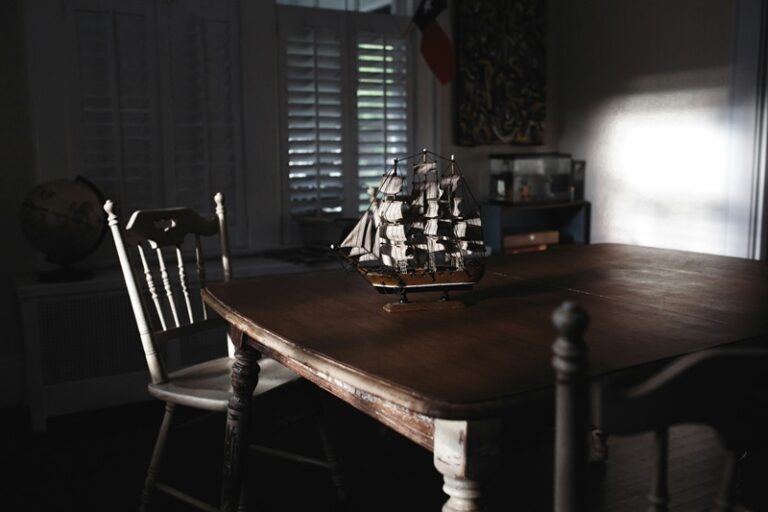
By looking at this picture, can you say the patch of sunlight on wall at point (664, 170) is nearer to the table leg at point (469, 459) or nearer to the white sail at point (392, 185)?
the white sail at point (392, 185)

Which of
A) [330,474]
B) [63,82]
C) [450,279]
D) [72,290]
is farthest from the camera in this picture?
[63,82]

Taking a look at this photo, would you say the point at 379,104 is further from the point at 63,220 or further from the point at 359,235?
the point at 359,235

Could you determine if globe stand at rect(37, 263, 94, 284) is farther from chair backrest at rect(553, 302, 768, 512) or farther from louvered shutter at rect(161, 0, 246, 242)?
chair backrest at rect(553, 302, 768, 512)

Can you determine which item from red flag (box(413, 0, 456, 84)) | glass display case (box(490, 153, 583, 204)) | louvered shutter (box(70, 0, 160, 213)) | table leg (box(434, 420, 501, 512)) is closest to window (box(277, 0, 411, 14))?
→ red flag (box(413, 0, 456, 84))

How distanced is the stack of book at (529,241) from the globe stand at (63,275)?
7.57 ft

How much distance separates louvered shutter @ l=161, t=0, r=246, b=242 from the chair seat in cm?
158

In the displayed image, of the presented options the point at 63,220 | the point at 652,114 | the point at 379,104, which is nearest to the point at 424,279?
the point at 63,220

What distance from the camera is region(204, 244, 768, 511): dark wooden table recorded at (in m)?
1.20

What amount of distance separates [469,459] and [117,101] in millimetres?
Answer: 2847

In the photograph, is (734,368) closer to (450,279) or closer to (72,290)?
(450,279)

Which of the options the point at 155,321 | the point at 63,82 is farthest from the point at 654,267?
the point at 63,82

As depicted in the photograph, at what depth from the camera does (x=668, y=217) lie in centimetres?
405

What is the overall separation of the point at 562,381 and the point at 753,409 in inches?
9.6

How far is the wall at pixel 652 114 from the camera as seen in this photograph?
3.74 metres
